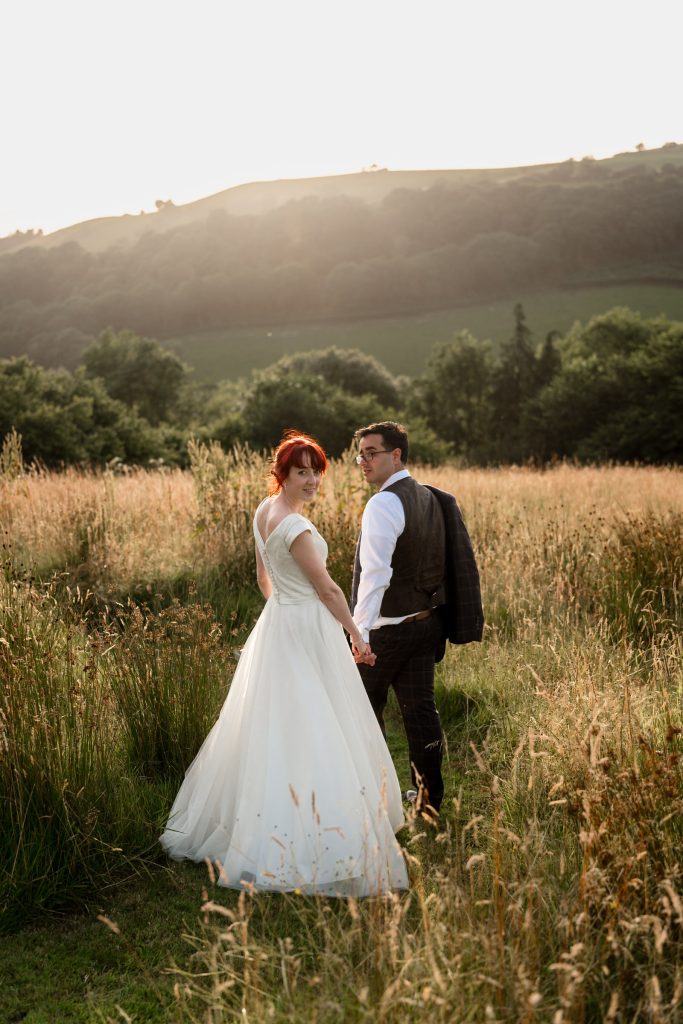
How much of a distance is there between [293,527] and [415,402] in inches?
1505

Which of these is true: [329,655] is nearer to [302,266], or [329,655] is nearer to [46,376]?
[46,376]

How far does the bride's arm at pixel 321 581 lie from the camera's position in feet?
13.5

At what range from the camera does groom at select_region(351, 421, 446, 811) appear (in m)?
4.23

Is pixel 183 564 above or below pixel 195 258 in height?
below

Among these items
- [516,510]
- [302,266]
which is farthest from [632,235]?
[516,510]

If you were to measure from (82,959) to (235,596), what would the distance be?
5.46 m

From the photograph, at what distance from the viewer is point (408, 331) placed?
7012 centimetres

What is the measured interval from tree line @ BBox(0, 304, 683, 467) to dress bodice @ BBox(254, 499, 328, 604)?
17.6 meters

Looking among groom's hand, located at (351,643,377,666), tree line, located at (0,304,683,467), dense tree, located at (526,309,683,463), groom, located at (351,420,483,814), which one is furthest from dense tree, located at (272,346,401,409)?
groom's hand, located at (351,643,377,666)

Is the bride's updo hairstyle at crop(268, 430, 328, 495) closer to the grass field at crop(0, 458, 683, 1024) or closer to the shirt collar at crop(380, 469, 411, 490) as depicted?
the shirt collar at crop(380, 469, 411, 490)

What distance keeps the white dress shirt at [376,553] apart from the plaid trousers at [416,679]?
0.21 m

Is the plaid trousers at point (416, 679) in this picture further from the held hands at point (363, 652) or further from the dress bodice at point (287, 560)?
the dress bodice at point (287, 560)

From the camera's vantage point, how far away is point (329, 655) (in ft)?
13.7

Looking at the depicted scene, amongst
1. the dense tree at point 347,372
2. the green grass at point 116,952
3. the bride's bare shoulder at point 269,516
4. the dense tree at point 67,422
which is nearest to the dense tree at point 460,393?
the dense tree at point 347,372
